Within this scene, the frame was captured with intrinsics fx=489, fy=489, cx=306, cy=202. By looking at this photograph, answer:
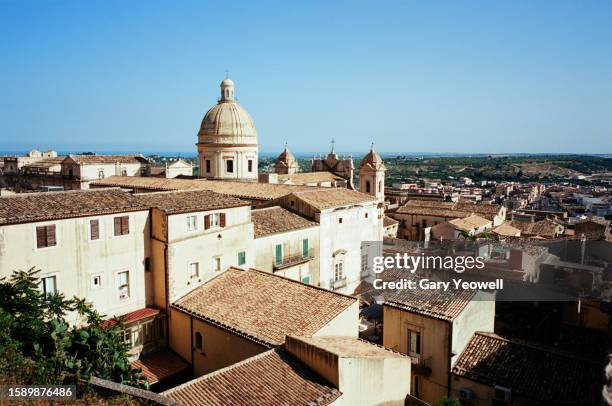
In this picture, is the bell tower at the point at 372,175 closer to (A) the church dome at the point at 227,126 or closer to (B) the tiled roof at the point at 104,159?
(A) the church dome at the point at 227,126

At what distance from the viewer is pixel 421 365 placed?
1730cm

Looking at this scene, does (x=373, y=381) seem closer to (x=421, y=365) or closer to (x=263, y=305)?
(x=421, y=365)

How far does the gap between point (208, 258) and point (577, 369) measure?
555 inches

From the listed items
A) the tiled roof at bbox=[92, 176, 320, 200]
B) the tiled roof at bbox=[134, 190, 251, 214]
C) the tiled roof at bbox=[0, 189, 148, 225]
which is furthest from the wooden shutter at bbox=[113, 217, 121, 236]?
the tiled roof at bbox=[92, 176, 320, 200]

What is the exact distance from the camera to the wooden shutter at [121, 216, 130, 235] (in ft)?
61.6

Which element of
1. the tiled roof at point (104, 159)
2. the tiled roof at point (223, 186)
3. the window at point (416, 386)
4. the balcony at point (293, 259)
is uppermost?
the tiled roof at point (104, 159)

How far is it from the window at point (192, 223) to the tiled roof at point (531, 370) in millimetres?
11340

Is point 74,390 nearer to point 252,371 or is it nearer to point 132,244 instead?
point 252,371

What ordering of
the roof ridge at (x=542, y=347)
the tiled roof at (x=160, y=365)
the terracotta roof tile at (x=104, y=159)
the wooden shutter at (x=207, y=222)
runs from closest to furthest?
the roof ridge at (x=542, y=347) < the tiled roof at (x=160, y=365) < the wooden shutter at (x=207, y=222) < the terracotta roof tile at (x=104, y=159)

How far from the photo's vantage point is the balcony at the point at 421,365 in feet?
56.4

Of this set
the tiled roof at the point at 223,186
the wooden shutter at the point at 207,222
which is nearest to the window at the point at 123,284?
the wooden shutter at the point at 207,222

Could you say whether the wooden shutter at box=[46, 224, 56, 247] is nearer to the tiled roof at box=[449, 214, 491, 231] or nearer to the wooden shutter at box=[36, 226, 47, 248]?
the wooden shutter at box=[36, 226, 47, 248]

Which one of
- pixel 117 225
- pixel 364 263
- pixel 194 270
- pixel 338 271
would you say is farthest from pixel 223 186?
pixel 117 225

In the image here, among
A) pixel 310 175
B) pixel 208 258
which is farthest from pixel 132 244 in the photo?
pixel 310 175
